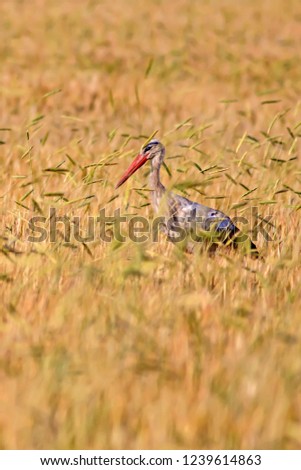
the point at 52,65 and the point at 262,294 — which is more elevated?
the point at 52,65

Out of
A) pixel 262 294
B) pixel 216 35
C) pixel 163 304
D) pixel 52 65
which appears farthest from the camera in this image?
pixel 216 35

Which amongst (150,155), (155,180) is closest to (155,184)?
(155,180)

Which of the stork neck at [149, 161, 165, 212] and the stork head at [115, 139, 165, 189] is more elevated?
the stork head at [115, 139, 165, 189]

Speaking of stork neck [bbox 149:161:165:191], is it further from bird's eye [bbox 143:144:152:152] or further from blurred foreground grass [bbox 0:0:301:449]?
blurred foreground grass [bbox 0:0:301:449]

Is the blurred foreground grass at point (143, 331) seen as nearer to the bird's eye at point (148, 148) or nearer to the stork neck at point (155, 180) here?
the stork neck at point (155, 180)

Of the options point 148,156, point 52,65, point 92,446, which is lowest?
point 92,446

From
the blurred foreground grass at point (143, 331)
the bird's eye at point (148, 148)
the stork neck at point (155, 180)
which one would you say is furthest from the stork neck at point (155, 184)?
the blurred foreground grass at point (143, 331)

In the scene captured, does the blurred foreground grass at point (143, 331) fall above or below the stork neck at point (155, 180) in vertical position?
below

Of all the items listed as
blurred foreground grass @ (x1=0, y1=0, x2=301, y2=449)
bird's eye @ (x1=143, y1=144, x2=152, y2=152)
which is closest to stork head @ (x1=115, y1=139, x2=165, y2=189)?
bird's eye @ (x1=143, y1=144, x2=152, y2=152)

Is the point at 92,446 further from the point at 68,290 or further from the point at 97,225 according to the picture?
the point at 97,225

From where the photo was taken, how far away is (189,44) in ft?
61.7

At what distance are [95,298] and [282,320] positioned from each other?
1.00 m

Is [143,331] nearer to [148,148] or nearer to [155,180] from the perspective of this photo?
[155,180]

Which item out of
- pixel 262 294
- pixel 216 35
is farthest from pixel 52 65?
pixel 262 294
